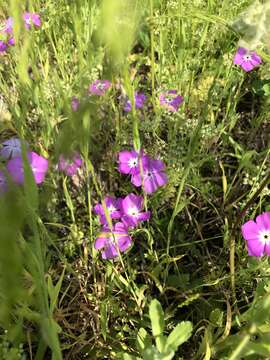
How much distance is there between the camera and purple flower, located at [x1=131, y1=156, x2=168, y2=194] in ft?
3.74

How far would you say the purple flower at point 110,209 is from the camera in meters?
1.12

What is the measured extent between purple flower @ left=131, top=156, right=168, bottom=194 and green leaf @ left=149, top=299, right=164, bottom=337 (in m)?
0.40

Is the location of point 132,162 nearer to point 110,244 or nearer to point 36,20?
point 110,244

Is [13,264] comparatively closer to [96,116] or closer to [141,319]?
[96,116]

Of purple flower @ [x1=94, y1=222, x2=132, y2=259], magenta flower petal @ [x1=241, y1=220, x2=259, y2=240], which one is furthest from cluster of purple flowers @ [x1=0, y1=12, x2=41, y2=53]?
magenta flower petal @ [x1=241, y1=220, x2=259, y2=240]

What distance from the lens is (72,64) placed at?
1.67 m

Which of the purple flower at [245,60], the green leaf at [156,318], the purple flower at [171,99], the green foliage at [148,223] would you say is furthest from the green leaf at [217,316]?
the purple flower at [245,60]

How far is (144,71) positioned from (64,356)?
120 centimetres

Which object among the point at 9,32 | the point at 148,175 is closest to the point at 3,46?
the point at 9,32

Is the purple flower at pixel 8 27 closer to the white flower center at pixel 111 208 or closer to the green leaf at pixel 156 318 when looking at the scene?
the white flower center at pixel 111 208

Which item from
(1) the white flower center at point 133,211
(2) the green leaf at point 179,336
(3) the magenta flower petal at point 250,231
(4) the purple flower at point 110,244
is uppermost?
(1) the white flower center at point 133,211

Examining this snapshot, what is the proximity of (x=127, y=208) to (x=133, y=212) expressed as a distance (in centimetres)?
2

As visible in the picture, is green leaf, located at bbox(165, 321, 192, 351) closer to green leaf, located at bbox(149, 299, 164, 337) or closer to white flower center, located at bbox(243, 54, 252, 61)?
green leaf, located at bbox(149, 299, 164, 337)

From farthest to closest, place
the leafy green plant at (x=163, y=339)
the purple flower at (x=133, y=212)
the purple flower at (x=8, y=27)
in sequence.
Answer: the purple flower at (x=8, y=27) < the purple flower at (x=133, y=212) < the leafy green plant at (x=163, y=339)
